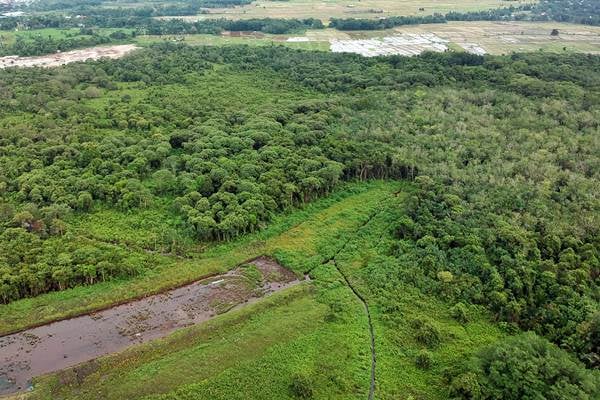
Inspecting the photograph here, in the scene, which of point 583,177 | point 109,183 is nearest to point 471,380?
point 583,177

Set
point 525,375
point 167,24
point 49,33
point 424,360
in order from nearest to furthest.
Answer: point 525,375 → point 424,360 → point 49,33 → point 167,24

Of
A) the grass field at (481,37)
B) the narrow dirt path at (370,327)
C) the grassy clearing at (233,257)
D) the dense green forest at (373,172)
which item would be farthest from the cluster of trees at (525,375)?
the grass field at (481,37)

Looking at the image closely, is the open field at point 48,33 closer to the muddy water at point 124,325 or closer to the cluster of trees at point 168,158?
the cluster of trees at point 168,158

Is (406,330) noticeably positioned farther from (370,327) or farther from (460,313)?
(460,313)

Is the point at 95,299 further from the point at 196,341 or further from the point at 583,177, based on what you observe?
the point at 583,177

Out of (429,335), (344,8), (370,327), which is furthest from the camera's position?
(344,8)

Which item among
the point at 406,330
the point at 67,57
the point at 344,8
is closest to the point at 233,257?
the point at 406,330
